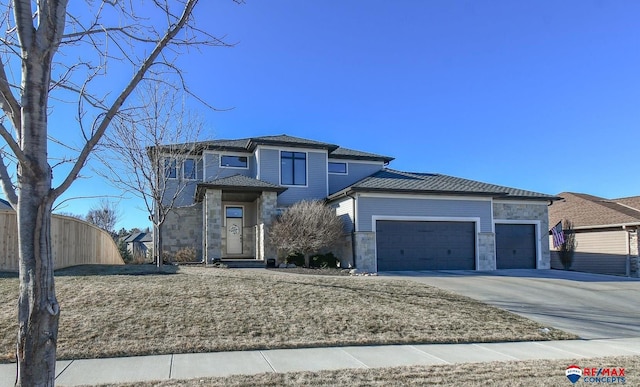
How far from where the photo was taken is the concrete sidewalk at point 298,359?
5.95m

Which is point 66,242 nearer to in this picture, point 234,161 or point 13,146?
Answer: point 234,161

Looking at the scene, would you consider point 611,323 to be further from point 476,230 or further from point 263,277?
point 476,230

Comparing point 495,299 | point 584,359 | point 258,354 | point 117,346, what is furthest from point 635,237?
point 117,346

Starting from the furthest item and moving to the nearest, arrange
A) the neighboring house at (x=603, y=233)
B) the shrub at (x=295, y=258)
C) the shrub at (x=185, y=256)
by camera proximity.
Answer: the neighboring house at (x=603, y=233)
the shrub at (x=185, y=256)
the shrub at (x=295, y=258)

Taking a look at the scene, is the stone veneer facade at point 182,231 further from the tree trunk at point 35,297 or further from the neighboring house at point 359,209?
the tree trunk at point 35,297

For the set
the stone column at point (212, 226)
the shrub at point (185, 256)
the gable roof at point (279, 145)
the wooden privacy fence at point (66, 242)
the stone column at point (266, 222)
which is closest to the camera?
the wooden privacy fence at point (66, 242)

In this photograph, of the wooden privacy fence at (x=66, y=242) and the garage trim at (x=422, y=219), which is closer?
the wooden privacy fence at (x=66, y=242)

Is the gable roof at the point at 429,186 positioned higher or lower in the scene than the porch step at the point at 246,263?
higher

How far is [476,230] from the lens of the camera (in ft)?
70.1

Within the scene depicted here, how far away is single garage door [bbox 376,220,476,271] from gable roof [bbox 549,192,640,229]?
8.84 metres

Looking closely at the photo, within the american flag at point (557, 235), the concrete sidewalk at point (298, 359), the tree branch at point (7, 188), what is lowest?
the concrete sidewalk at point (298, 359)

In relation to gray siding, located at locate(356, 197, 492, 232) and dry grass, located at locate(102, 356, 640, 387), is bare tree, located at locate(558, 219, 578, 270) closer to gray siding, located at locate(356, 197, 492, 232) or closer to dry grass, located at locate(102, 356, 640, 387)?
gray siding, located at locate(356, 197, 492, 232)

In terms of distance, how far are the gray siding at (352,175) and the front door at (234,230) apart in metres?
5.23

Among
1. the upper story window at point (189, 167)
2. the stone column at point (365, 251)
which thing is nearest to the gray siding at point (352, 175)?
the stone column at point (365, 251)
